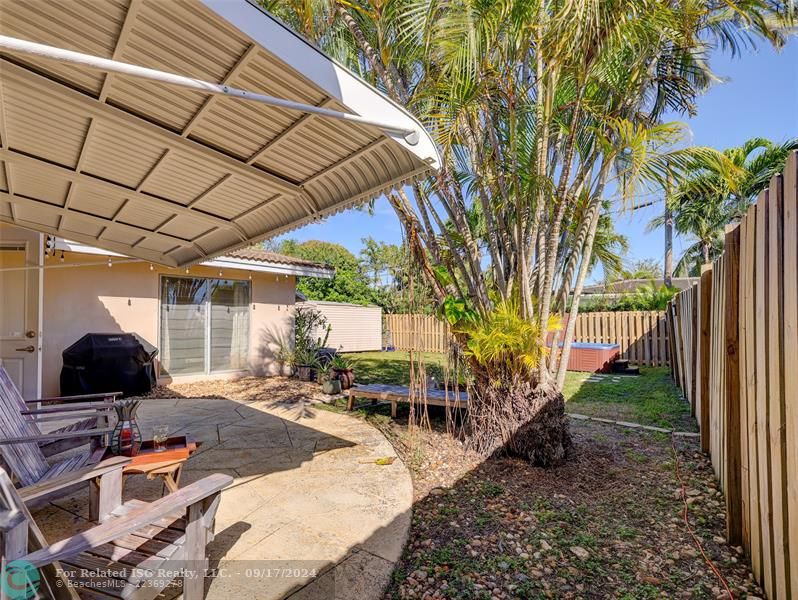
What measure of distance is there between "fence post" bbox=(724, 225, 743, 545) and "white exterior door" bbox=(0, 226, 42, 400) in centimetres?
837

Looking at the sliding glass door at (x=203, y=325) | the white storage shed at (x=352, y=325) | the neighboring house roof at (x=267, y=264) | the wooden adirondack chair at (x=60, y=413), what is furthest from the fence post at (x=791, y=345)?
the white storage shed at (x=352, y=325)

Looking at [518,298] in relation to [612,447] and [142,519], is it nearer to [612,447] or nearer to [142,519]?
[612,447]

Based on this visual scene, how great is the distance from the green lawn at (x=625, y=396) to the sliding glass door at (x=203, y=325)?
321 cm

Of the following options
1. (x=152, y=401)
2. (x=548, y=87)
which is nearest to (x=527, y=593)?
(x=548, y=87)

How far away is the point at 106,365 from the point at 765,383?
871 centimetres

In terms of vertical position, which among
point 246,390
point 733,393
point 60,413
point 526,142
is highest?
point 526,142

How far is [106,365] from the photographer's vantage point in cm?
696

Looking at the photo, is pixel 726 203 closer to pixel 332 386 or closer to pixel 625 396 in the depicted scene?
pixel 625 396

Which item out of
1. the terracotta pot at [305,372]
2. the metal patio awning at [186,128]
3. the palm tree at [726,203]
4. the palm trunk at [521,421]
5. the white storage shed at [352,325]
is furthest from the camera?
the white storage shed at [352,325]

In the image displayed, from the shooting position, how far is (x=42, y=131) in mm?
2875

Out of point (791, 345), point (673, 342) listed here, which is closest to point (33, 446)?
point (791, 345)

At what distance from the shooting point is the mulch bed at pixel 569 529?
2340mm

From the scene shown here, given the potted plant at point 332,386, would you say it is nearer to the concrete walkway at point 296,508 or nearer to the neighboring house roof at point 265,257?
the concrete walkway at point 296,508

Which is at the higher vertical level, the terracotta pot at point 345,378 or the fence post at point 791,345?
the fence post at point 791,345
